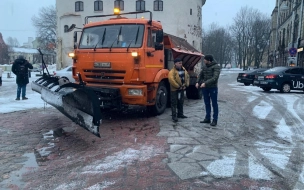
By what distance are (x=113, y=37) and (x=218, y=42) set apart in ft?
216

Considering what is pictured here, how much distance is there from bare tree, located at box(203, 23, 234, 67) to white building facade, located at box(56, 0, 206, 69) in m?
22.6

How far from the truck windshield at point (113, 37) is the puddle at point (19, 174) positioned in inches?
148

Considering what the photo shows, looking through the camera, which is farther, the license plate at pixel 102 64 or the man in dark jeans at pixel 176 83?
the man in dark jeans at pixel 176 83

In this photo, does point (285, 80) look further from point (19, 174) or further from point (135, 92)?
point (19, 174)

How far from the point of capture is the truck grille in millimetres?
7827

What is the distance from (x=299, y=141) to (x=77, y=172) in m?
4.80

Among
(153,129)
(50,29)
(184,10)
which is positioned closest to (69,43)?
(184,10)

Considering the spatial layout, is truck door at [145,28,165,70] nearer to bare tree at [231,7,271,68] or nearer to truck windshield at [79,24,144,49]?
truck windshield at [79,24,144,49]

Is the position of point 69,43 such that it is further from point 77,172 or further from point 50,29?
point 77,172

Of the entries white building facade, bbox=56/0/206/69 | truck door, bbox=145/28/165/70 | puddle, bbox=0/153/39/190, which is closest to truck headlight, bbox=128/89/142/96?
truck door, bbox=145/28/165/70

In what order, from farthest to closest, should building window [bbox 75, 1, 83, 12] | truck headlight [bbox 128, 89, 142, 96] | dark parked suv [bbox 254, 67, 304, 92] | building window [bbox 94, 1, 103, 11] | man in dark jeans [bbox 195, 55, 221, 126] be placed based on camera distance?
building window [bbox 75, 1, 83, 12] < building window [bbox 94, 1, 103, 11] < dark parked suv [bbox 254, 67, 304, 92] < truck headlight [bbox 128, 89, 142, 96] < man in dark jeans [bbox 195, 55, 221, 126]

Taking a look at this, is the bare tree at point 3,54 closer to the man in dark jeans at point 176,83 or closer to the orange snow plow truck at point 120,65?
the orange snow plow truck at point 120,65

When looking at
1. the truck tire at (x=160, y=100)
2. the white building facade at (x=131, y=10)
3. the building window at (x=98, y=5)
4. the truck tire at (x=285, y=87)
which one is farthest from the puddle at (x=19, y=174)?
the building window at (x=98, y=5)

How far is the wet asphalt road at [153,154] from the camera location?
4.36 m
